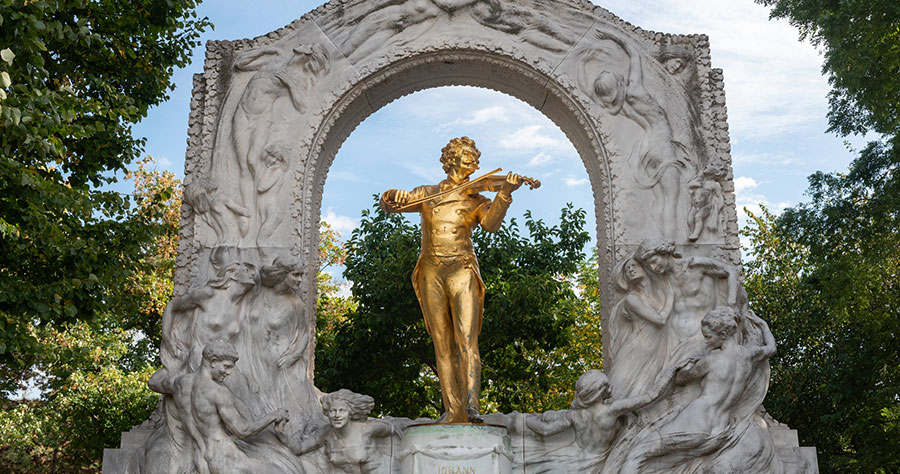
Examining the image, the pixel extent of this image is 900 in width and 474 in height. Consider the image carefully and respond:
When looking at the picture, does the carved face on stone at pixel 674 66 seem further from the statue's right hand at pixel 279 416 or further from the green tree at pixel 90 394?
the green tree at pixel 90 394

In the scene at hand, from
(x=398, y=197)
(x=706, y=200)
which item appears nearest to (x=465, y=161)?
(x=398, y=197)

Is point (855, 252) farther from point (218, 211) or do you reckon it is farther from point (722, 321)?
point (218, 211)

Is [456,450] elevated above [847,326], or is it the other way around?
[847,326]

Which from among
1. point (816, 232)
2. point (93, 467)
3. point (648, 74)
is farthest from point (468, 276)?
point (93, 467)

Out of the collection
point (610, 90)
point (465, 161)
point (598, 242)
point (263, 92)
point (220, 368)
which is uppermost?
point (263, 92)

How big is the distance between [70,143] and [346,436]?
5971 mm

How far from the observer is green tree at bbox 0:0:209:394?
7711 millimetres

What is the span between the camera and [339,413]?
24.7 ft

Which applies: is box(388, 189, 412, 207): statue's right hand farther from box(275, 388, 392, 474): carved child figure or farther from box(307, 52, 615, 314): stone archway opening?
box(275, 388, 392, 474): carved child figure

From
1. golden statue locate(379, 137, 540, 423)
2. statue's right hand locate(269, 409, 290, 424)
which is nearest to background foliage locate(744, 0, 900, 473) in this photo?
golden statue locate(379, 137, 540, 423)

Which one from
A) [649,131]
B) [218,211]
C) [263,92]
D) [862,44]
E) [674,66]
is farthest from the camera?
[862,44]

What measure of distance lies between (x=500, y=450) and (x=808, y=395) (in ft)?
43.2

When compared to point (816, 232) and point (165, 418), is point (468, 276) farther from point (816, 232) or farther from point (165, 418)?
point (816, 232)

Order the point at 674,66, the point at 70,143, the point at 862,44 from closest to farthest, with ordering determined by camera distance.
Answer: the point at 674,66 < the point at 70,143 < the point at 862,44
